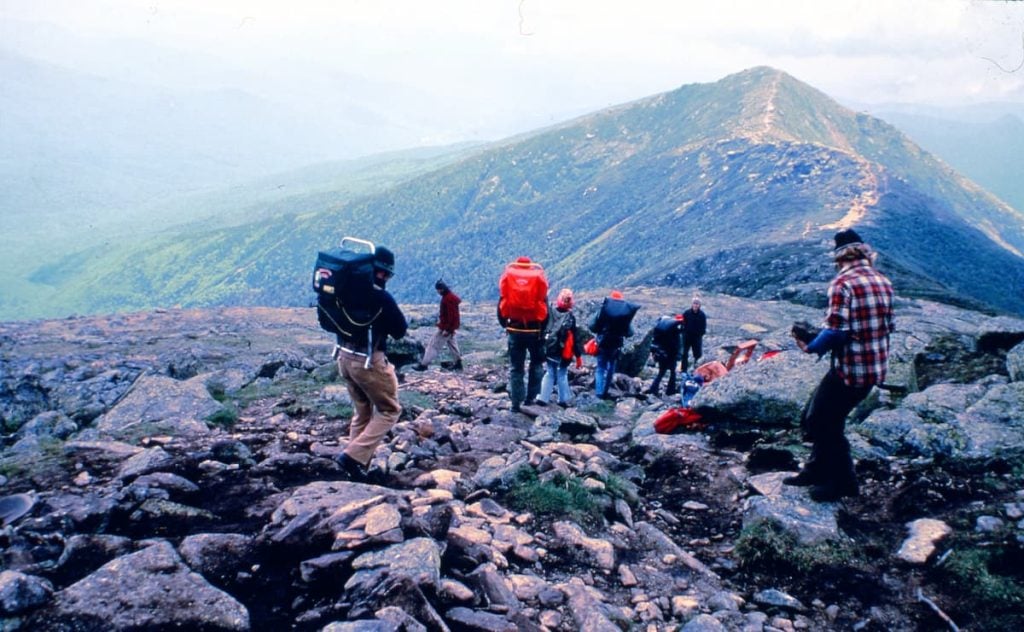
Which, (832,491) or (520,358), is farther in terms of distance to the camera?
A: (520,358)

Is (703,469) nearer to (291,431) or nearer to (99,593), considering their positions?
(291,431)

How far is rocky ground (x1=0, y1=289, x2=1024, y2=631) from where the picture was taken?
4.70 m

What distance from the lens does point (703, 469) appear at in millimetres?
8273

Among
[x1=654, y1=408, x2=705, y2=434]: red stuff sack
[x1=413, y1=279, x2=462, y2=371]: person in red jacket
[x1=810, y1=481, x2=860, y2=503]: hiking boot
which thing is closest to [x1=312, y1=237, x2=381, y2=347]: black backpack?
[x1=810, y1=481, x2=860, y2=503]: hiking boot

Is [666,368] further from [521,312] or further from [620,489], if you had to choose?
[620,489]

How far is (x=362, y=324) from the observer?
22.5 feet

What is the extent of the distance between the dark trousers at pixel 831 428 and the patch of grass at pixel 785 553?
0.93m

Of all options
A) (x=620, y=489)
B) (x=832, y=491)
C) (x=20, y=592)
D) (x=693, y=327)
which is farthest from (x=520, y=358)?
(x=20, y=592)

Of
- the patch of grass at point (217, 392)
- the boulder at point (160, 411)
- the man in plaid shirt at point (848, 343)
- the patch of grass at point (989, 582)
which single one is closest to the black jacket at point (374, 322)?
the boulder at point (160, 411)

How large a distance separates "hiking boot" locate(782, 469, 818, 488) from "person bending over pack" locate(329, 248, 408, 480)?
4655 mm

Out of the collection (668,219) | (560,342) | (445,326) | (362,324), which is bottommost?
(445,326)

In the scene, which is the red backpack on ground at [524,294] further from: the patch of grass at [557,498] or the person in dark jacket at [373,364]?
the patch of grass at [557,498]

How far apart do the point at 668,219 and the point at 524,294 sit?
273ft

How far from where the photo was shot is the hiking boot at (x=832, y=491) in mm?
6517
